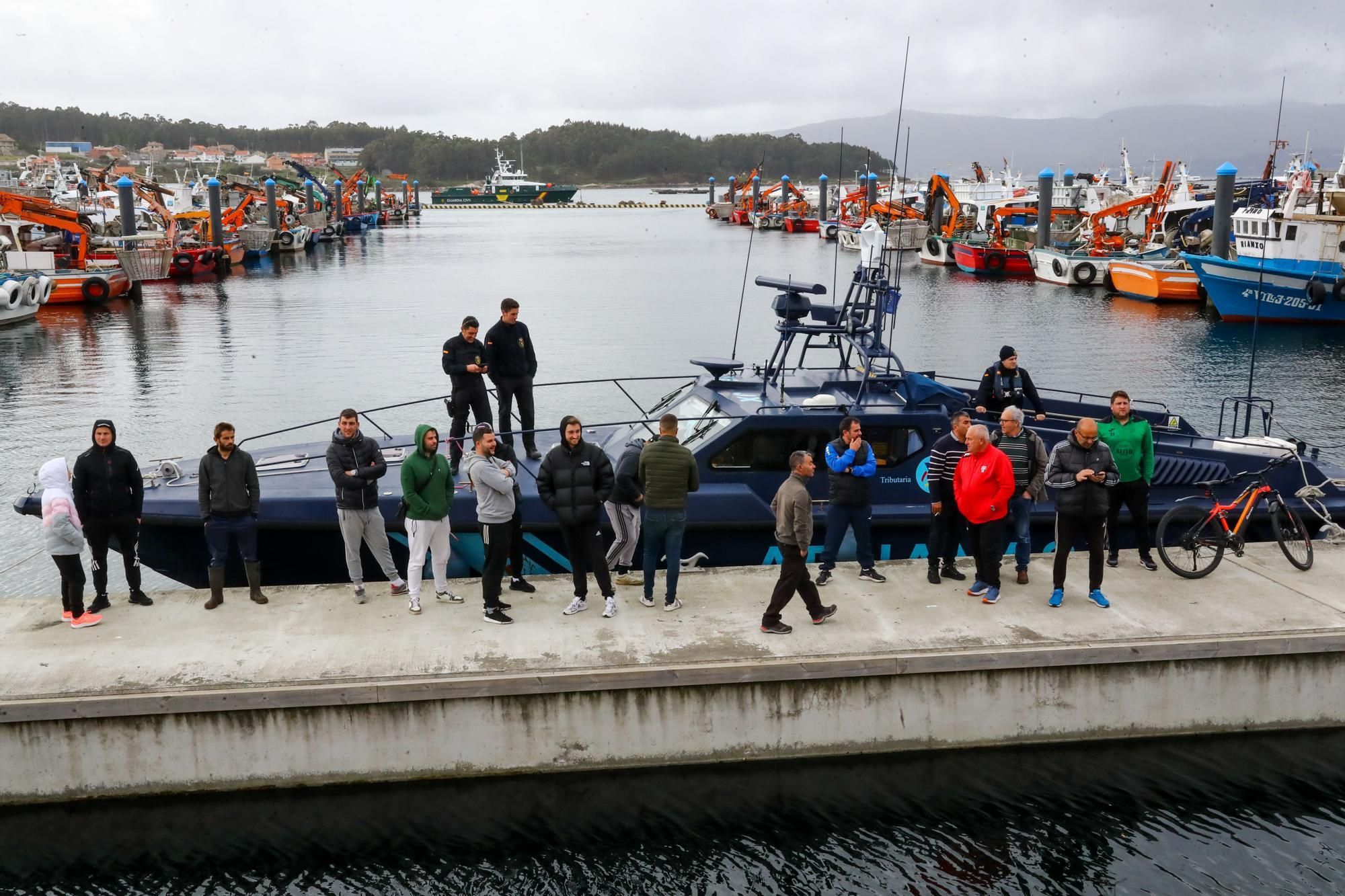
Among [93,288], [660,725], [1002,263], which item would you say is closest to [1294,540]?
[660,725]

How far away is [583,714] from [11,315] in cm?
3620

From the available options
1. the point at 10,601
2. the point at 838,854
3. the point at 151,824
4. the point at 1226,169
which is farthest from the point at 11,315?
the point at 1226,169

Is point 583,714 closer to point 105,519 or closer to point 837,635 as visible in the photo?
point 837,635

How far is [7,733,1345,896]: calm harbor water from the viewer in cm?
678

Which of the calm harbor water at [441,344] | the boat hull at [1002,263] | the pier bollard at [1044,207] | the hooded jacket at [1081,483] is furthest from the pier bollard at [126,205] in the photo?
the hooded jacket at [1081,483]

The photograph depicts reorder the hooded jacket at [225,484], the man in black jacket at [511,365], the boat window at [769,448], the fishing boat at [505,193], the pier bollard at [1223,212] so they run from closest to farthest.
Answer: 1. the hooded jacket at [225,484]
2. the boat window at [769,448]
3. the man in black jacket at [511,365]
4. the pier bollard at [1223,212]
5. the fishing boat at [505,193]

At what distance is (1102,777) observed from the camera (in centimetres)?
759

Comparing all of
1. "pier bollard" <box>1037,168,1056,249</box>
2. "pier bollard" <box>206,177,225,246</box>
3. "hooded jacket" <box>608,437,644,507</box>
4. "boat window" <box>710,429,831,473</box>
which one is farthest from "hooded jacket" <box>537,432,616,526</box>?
"pier bollard" <box>206,177,225,246</box>

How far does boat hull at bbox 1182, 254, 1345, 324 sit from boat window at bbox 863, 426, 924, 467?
2846cm

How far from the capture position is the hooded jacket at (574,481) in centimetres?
793

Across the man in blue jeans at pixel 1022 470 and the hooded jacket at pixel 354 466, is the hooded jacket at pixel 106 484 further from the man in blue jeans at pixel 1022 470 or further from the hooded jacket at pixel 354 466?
the man in blue jeans at pixel 1022 470

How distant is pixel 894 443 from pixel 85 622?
658 cm

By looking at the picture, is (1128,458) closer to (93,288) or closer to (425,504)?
(425,504)

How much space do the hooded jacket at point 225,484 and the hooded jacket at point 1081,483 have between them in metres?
5.90
